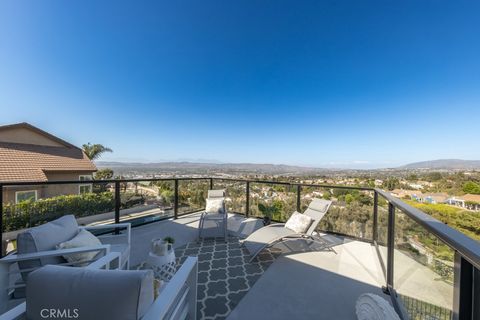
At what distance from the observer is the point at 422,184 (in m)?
6.05

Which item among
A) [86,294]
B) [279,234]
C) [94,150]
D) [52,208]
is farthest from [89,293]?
[94,150]

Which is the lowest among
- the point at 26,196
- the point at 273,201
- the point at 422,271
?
the point at 273,201

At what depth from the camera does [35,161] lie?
395 inches

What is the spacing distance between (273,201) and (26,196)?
4882 mm

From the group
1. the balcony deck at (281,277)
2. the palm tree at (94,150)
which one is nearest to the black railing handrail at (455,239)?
the balcony deck at (281,277)

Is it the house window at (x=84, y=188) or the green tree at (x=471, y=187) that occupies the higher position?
the house window at (x=84, y=188)

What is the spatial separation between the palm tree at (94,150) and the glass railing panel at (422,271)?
20846mm

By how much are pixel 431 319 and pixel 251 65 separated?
7745 mm

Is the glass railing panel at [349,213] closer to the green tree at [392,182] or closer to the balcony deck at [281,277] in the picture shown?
the balcony deck at [281,277]

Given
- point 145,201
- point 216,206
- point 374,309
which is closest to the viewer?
point 374,309

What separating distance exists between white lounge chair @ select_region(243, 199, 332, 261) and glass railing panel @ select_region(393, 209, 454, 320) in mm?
1285

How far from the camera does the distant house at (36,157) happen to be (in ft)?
30.0

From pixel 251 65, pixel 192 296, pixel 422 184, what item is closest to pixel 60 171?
pixel 251 65

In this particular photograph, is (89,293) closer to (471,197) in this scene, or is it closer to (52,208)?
(52,208)
